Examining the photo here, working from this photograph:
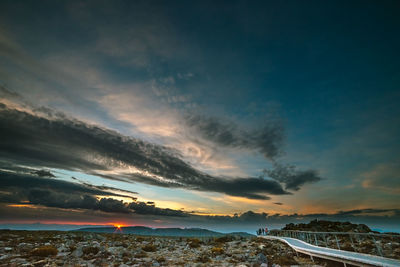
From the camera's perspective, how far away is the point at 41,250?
50.4ft

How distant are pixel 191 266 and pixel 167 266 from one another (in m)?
1.74

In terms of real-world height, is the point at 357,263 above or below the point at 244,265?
above

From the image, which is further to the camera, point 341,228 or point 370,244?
point 341,228

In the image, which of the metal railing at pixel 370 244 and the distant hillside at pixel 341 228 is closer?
the metal railing at pixel 370 244

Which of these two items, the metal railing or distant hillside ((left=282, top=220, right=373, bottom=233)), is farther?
distant hillside ((left=282, top=220, right=373, bottom=233))

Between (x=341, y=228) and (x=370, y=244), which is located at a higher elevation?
(x=341, y=228)

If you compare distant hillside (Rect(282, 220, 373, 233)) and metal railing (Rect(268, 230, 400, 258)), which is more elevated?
distant hillside (Rect(282, 220, 373, 233))

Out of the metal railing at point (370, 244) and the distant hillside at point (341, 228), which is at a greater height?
the distant hillside at point (341, 228)

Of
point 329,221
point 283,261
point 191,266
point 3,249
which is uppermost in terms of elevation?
point 329,221

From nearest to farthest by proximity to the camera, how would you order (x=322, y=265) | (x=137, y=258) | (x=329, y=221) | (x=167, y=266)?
(x=167, y=266) < (x=322, y=265) < (x=137, y=258) < (x=329, y=221)

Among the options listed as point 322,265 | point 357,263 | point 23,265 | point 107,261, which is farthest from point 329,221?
point 23,265

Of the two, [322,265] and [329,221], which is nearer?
[322,265]

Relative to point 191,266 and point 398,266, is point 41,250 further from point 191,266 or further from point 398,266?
point 398,266

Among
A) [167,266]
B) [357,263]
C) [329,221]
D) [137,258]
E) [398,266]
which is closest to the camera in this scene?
[398,266]
